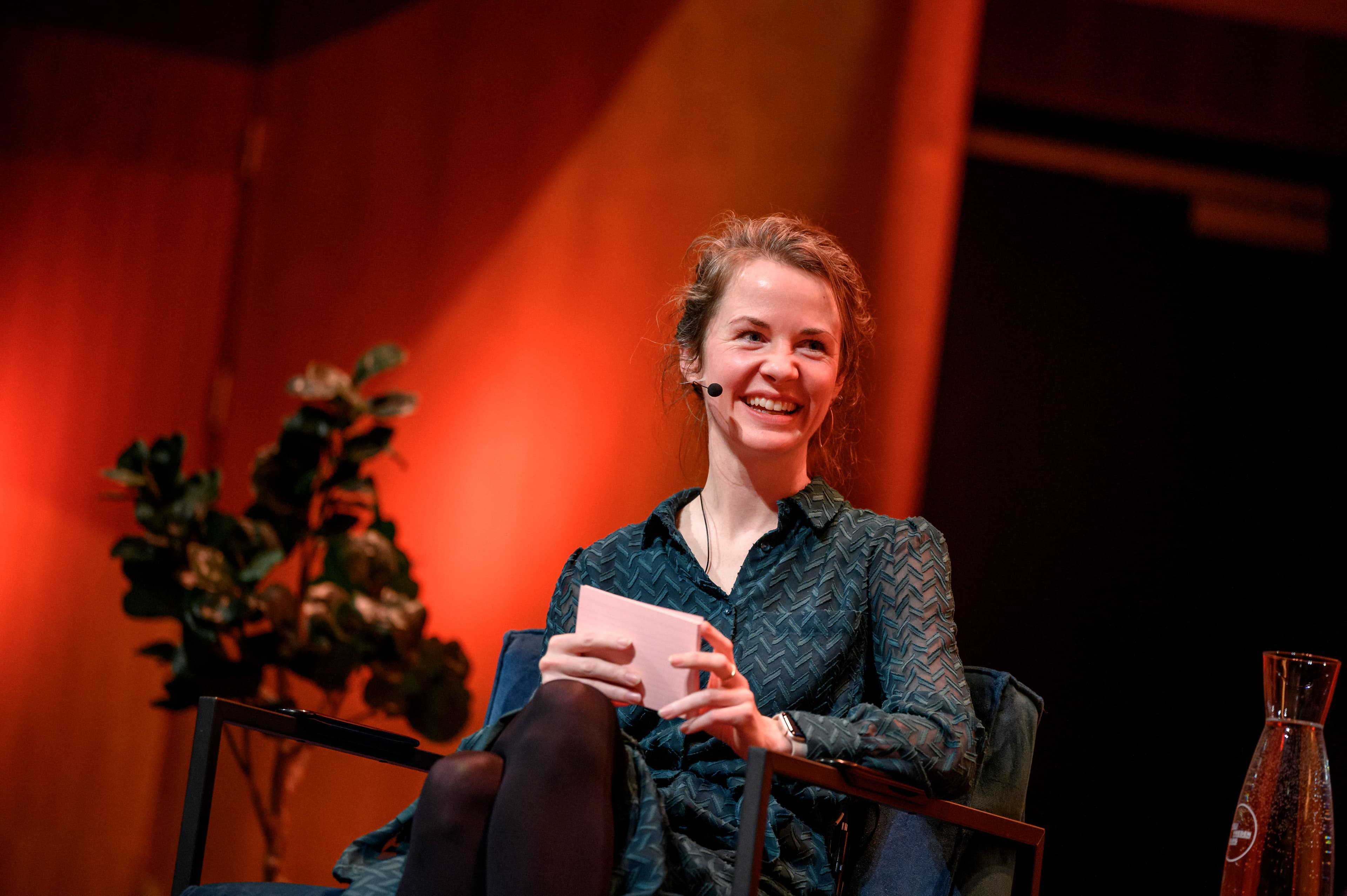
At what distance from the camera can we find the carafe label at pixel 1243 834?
5.35 feet

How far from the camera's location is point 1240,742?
144 inches

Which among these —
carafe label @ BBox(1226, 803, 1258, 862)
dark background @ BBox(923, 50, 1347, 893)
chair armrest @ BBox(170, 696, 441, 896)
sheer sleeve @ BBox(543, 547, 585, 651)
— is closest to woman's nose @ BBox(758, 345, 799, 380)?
sheer sleeve @ BBox(543, 547, 585, 651)

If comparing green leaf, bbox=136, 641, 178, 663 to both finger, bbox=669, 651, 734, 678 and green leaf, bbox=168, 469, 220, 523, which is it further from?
finger, bbox=669, 651, 734, 678

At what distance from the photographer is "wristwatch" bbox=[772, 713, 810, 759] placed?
57.3 inches

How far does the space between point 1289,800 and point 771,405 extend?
89 centimetres

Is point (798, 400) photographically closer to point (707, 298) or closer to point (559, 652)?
point (707, 298)

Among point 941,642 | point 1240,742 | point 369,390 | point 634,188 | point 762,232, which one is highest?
point 634,188

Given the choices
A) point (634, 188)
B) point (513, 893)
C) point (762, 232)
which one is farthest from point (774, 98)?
point (513, 893)

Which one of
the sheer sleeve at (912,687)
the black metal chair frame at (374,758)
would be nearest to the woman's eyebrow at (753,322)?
the sheer sleeve at (912,687)

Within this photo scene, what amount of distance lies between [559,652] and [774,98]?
241 centimetres

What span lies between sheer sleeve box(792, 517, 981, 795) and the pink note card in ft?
→ 0.60

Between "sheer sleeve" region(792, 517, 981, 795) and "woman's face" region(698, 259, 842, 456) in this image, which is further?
"woman's face" region(698, 259, 842, 456)

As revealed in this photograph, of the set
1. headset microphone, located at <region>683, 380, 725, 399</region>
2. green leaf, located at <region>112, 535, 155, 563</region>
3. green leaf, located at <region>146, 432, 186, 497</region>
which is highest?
headset microphone, located at <region>683, 380, 725, 399</region>

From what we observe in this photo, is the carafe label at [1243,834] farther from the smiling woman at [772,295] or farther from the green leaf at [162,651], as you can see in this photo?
the green leaf at [162,651]
